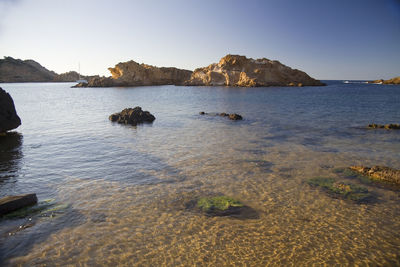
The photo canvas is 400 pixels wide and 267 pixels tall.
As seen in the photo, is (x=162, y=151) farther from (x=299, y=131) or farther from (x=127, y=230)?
(x=299, y=131)

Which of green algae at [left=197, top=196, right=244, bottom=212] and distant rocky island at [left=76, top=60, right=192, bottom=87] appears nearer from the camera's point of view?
green algae at [left=197, top=196, right=244, bottom=212]

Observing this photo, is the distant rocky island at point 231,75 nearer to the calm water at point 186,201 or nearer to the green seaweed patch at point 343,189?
the calm water at point 186,201

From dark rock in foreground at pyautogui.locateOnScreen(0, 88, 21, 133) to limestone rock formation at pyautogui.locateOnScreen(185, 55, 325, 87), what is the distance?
3131 inches

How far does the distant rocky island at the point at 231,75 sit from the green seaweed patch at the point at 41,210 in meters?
85.8

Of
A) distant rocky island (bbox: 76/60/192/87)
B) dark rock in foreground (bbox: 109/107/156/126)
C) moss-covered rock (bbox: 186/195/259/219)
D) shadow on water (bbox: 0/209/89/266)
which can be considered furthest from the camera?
distant rocky island (bbox: 76/60/192/87)

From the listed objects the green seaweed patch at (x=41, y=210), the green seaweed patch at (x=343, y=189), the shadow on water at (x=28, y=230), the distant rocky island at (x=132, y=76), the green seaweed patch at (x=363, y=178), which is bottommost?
the shadow on water at (x=28, y=230)

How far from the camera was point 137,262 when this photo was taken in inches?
169

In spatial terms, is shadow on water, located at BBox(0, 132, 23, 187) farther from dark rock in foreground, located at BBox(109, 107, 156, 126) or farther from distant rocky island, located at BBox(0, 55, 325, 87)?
distant rocky island, located at BBox(0, 55, 325, 87)

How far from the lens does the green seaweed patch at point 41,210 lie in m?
5.72

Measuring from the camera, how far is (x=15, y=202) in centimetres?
588

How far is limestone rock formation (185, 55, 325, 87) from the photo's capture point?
90.4 metres

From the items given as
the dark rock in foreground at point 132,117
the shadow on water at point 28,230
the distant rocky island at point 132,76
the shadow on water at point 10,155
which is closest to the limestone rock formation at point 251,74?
the distant rocky island at point 132,76

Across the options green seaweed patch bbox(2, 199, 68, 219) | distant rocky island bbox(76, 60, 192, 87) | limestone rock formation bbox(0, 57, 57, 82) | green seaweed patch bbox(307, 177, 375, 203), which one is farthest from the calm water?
limestone rock formation bbox(0, 57, 57, 82)

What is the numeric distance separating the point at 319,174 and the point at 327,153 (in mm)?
3234
